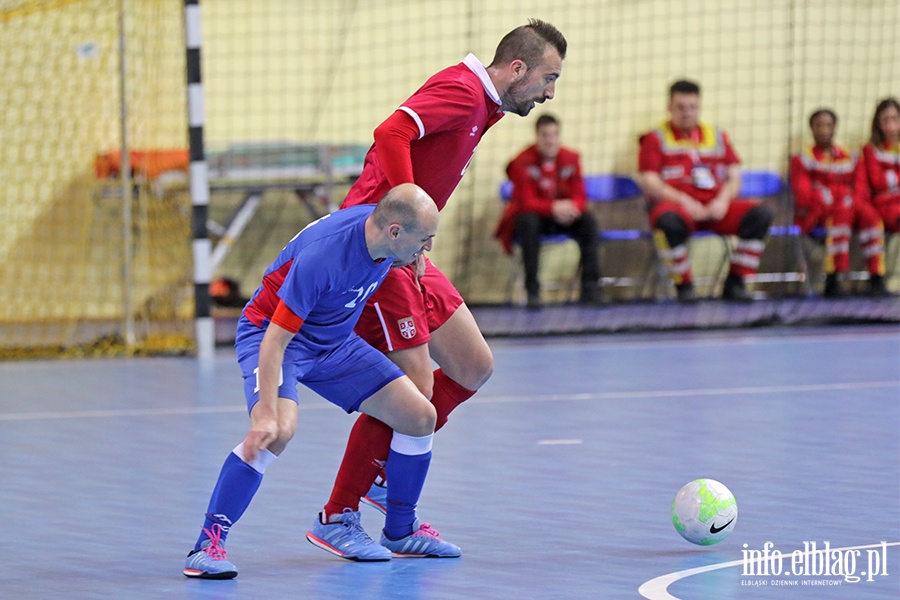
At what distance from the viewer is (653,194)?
32.8 feet

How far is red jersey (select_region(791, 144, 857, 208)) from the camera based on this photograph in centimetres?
1044

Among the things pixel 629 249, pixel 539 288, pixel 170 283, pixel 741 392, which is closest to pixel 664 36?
pixel 629 249

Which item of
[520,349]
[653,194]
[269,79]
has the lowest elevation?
[520,349]

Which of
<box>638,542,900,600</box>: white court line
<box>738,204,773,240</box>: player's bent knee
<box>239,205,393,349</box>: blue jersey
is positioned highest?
<box>239,205,393,349</box>: blue jersey

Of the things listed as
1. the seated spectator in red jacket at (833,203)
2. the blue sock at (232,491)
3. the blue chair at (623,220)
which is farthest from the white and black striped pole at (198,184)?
the blue sock at (232,491)

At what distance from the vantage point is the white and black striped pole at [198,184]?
7.98 meters

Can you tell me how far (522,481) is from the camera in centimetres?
433

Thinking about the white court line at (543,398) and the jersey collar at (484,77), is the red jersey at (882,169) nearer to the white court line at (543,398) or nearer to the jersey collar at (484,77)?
the white court line at (543,398)

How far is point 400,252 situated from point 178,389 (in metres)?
3.93

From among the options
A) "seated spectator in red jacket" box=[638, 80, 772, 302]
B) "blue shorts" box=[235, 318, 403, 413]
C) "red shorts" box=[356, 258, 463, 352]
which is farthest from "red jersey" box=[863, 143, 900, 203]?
"blue shorts" box=[235, 318, 403, 413]

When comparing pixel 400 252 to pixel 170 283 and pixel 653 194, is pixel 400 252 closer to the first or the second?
pixel 170 283

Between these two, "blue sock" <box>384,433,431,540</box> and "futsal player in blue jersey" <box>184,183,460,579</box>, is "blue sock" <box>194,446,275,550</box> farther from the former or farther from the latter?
"blue sock" <box>384,433,431,540</box>

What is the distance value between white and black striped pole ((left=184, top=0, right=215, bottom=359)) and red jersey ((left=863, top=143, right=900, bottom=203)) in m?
5.29

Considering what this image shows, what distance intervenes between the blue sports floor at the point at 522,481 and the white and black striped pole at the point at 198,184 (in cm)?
64
